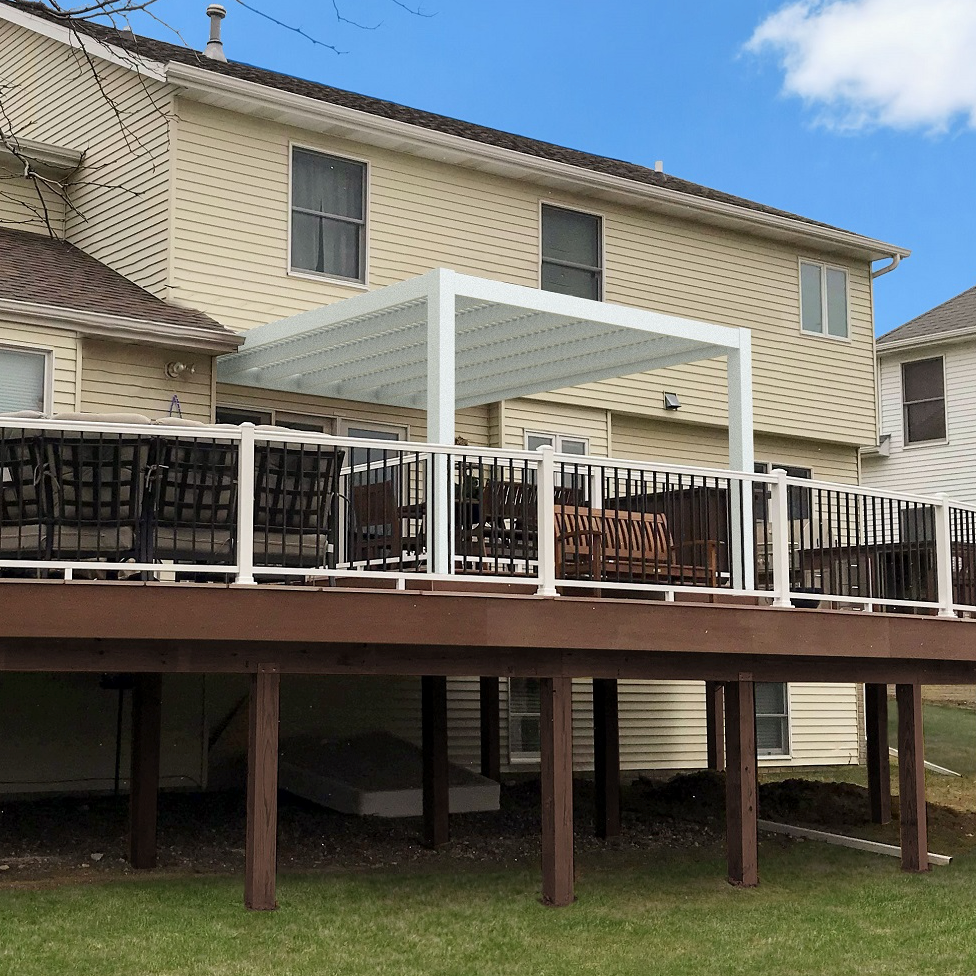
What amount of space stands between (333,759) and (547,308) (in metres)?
5.33

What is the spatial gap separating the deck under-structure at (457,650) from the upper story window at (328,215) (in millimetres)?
4942

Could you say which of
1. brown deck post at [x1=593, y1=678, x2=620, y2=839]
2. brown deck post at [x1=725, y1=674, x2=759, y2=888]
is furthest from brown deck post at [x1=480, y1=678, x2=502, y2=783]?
brown deck post at [x1=725, y1=674, x2=759, y2=888]

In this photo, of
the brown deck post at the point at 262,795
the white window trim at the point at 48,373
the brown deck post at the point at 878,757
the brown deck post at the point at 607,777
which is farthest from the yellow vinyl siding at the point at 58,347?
the brown deck post at the point at 878,757

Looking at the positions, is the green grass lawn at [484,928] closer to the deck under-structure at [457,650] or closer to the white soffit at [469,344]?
the deck under-structure at [457,650]

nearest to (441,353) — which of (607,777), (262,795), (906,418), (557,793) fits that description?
(557,793)

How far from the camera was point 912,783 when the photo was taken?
→ 11.7m

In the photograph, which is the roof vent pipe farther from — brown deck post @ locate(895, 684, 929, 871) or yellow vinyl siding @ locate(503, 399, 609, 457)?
brown deck post @ locate(895, 684, 929, 871)

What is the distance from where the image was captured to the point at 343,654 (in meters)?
9.41

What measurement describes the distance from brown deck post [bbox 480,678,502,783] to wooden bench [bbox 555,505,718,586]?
4.20 m

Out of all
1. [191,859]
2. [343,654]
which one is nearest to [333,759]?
[191,859]

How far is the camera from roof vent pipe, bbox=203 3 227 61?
1724 cm

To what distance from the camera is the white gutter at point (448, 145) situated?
13414 millimetres

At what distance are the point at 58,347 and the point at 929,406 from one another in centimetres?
1764

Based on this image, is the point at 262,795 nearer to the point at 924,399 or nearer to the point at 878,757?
the point at 878,757
